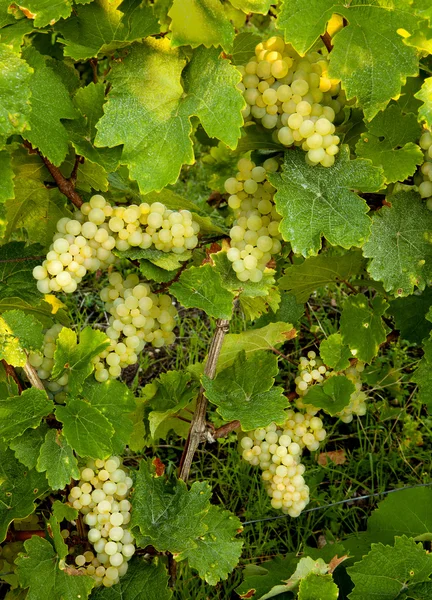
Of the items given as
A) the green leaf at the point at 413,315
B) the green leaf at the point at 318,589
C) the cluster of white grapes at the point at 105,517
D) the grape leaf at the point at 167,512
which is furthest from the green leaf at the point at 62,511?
the green leaf at the point at 413,315

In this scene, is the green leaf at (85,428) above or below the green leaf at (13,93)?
below

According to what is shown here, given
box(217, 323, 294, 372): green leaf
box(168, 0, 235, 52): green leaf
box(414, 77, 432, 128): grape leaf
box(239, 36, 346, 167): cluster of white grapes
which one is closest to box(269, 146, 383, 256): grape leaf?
box(239, 36, 346, 167): cluster of white grapes

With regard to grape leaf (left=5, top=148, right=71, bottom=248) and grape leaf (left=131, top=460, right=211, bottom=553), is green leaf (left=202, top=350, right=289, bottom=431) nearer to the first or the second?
grape leaf (left=131, top=460, right=211, bottom=553)

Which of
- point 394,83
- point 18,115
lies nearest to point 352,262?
point 394,83

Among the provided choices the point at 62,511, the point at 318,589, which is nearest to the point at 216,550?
the point at 318,589

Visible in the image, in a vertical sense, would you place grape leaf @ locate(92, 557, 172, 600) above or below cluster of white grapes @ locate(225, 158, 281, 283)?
→ below

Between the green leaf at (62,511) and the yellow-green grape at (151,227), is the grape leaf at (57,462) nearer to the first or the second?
the green leaf at (62,511)

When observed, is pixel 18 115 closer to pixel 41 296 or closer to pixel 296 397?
pixel 41 296
